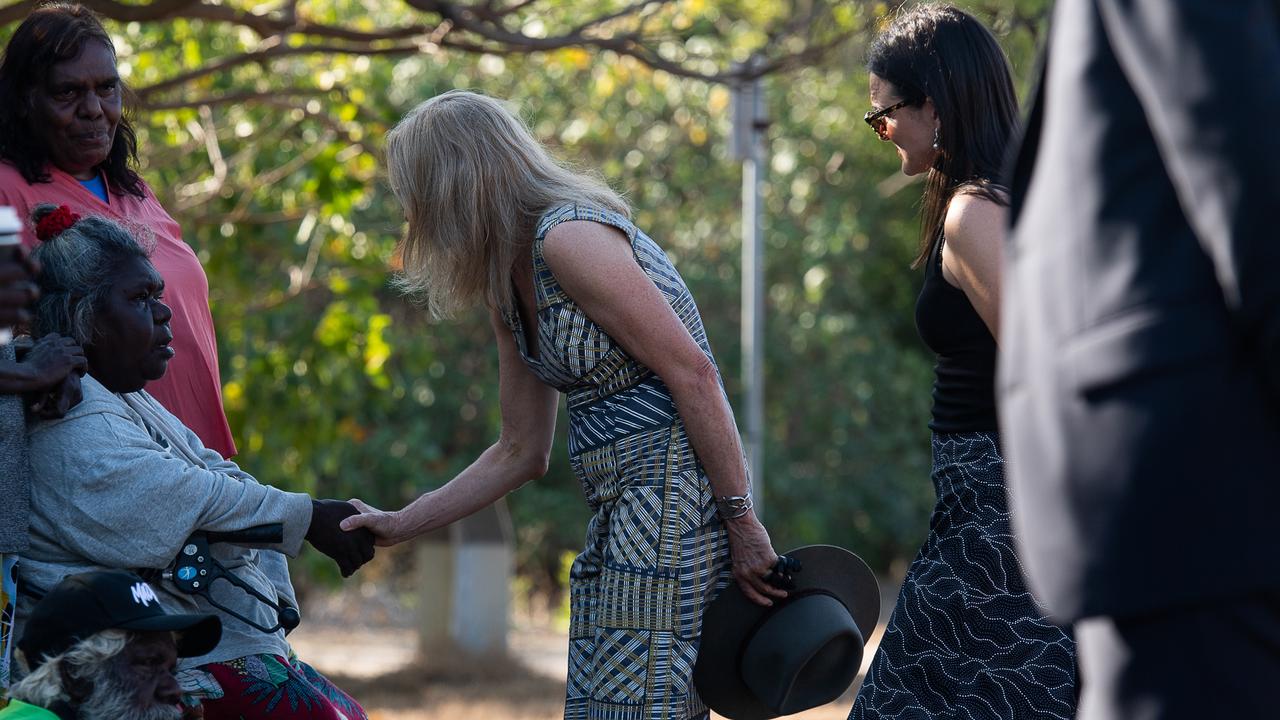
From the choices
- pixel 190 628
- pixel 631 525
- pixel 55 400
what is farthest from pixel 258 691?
pixel 631 525

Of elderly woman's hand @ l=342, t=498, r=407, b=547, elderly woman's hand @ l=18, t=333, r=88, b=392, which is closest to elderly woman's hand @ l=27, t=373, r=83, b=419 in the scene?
elderly woman's hand @ l=18, t=333, r=88, b=392

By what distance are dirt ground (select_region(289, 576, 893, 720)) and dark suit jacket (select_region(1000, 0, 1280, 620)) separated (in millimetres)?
6636

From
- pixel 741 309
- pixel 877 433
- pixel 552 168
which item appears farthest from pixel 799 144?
pixel 552 168

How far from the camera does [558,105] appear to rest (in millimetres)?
13156

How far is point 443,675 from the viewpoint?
31.4ft

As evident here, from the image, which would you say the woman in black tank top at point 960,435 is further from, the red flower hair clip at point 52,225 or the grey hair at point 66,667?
the red flower hair clip at point 52,225

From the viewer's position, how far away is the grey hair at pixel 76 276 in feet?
9.43

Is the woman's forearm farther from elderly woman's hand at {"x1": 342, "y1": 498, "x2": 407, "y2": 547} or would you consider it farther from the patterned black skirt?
elderly woman's hand at {"x1": 342, "y1": 498, "x2": 407, "y2": 547}

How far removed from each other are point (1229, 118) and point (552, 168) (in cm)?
197

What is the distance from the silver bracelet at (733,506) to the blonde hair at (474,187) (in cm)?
62

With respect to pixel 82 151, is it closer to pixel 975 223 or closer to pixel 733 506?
pixel 733 506

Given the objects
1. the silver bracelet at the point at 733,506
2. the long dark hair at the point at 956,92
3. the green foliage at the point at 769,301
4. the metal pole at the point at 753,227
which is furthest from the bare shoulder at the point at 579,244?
the green foliage at the point at 769,301

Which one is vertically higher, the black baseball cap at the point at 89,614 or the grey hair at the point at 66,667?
the black baseball cap at the point at 89,614

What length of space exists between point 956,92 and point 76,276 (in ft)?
5.61
